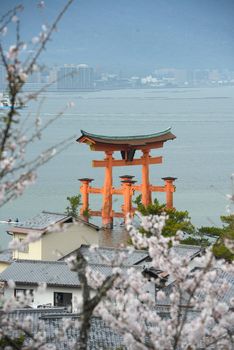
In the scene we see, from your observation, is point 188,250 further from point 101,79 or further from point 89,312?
point 101,79

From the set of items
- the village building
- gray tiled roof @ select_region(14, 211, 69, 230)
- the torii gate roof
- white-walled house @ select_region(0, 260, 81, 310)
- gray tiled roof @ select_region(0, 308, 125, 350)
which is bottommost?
gray tiled roof @ select_region(0, 308, 125, 350)

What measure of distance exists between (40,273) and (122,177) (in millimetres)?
7590

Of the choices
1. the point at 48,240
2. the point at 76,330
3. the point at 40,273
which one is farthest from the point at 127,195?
the point at 76,330

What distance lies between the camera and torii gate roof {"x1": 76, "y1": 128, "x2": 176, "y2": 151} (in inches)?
720

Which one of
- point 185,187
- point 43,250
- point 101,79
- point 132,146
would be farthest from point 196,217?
point 101,79

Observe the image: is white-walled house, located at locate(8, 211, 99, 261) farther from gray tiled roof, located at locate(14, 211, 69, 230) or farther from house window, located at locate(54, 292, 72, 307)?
house window, located at locate(54, 292, 72, 307)

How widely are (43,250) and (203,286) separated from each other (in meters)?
7.84

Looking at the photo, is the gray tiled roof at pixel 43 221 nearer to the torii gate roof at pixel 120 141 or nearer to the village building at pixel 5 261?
the village building at pixel 5 261

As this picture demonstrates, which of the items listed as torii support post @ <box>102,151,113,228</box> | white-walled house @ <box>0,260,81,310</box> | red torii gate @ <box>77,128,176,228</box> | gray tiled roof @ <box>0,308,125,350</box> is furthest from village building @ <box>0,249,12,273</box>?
gray tiled roof @ <box>0,308,125,350</box>

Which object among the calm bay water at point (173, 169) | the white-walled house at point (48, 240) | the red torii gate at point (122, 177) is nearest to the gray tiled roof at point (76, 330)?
the calm bay water at point (173, 169)

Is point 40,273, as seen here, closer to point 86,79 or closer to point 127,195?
point 127,195

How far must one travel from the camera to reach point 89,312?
3.85m

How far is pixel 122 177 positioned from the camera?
1833 centimetres

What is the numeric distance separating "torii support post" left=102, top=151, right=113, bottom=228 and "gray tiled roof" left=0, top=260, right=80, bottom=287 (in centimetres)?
683
